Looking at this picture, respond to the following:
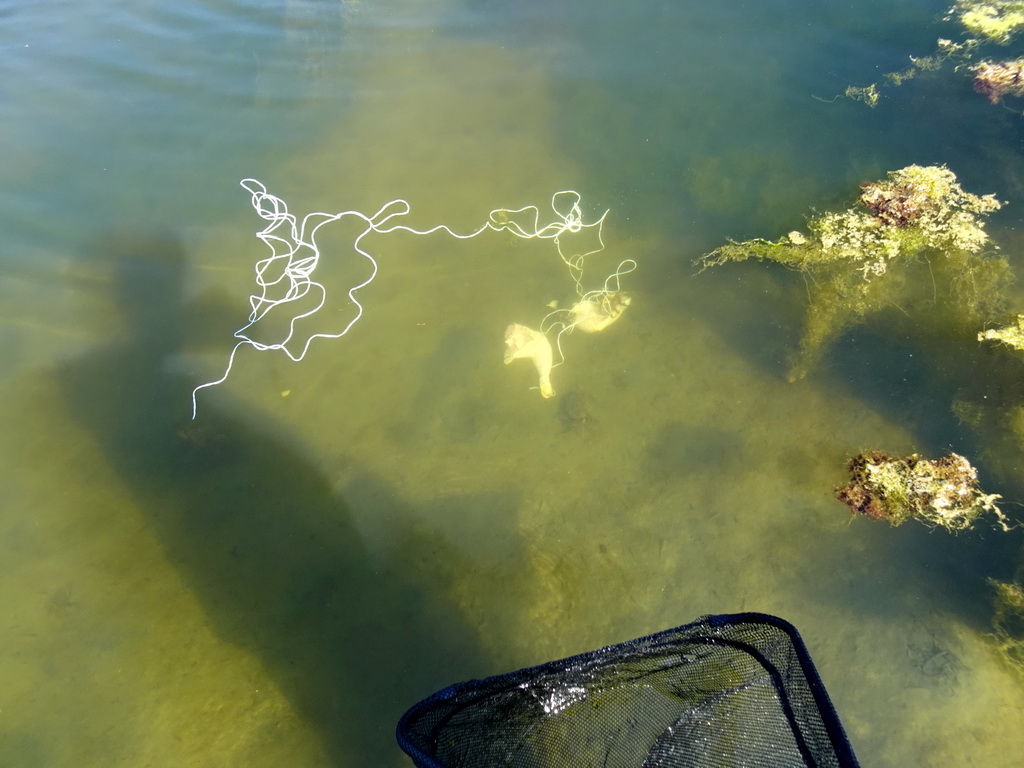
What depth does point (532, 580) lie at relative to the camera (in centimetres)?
318

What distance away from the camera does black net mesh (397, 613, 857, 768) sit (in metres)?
2.12

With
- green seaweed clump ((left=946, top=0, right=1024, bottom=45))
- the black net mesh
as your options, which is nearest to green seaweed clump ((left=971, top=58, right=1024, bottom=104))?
green seaweed clump ((left=946, top=0, right=1024, bottom=45))

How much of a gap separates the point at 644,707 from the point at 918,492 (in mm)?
2065

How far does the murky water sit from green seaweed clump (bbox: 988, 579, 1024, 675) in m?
0.08

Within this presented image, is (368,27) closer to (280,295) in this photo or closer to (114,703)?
(280,295)

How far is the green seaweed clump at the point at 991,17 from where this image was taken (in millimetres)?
4484

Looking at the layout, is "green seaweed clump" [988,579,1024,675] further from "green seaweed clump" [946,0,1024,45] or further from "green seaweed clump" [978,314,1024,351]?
"green seaweed clump" [946,0,1024,45]

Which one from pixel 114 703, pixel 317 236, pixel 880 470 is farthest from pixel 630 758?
pixel 317 236

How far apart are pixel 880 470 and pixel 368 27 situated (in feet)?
17.5

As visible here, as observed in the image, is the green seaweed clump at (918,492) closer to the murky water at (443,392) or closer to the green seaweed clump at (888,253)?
the murky water at (443,392)

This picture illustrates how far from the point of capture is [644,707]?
2354 millimetres

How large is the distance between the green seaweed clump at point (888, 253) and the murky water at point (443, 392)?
0.44 ft

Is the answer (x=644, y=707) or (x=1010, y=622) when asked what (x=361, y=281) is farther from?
(x=1010, y=622)

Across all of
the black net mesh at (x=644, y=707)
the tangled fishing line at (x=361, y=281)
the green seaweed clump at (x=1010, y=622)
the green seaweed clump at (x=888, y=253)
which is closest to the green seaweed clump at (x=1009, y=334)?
the green seaweed clump at (x=888, y=253)
